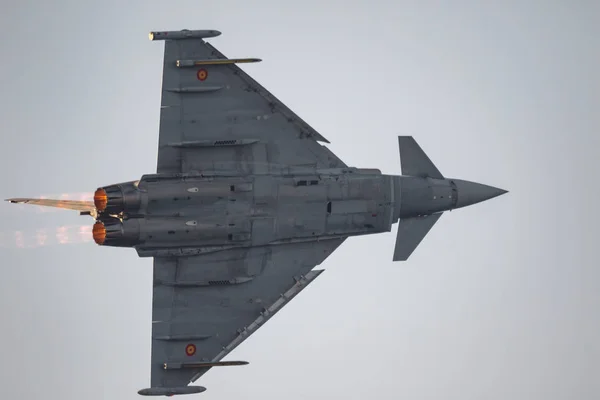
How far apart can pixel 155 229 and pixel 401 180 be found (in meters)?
6.88

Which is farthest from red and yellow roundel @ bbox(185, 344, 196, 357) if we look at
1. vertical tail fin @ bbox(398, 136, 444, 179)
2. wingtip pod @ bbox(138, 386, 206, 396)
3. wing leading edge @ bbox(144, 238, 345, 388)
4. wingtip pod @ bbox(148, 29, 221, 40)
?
wingtip pod @ bbox(148, 29, 221, 40)

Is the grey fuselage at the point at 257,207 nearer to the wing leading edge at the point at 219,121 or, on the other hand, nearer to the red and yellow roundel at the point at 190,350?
the wing leading edge at the point at 219,121

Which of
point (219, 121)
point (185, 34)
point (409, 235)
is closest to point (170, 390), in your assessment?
point (219, 121)

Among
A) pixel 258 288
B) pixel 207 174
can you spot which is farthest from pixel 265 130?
pixel 258 288

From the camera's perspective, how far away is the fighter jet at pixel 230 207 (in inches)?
1347

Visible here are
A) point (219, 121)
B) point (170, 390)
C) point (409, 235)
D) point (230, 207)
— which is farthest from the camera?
point (409, 235)

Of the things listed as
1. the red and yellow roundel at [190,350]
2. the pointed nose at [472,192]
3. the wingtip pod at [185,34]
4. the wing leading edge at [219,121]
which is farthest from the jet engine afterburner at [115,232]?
the pointed nose at [472,192]

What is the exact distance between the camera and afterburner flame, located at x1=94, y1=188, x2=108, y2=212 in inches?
1309

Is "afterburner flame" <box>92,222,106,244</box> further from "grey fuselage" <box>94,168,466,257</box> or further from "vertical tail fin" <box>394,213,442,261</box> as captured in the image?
"vertical tail fin" <box>394,213,442,261</box>

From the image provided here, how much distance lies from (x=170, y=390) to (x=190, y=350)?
121 cm

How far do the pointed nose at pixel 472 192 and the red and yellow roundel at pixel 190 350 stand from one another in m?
8.22

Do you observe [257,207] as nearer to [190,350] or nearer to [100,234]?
[100,234]

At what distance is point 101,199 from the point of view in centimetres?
3328

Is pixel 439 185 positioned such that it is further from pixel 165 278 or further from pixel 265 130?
pixel 165 278
